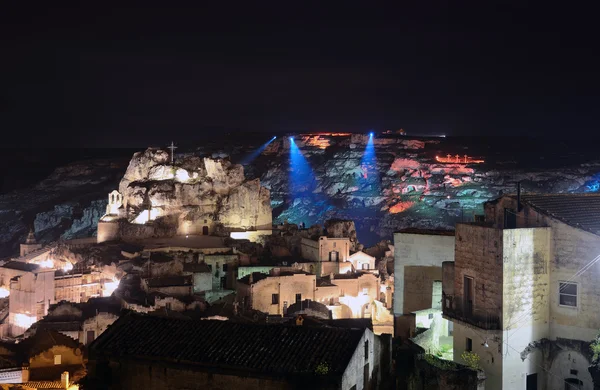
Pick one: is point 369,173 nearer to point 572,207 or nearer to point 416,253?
point 416,253

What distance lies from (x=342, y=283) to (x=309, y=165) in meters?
88.4

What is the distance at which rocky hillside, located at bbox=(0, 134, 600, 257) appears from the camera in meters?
92.9

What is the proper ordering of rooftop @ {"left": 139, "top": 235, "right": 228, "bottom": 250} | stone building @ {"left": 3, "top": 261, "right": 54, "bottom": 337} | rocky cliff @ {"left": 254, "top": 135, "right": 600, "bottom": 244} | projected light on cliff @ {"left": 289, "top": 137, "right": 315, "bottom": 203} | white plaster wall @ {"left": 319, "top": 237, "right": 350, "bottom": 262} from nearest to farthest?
stone building @ {"left": 3, "top": 261, "right": 54, "bottom": 337} → white plaster wall @ {"left": 319, "top": 237, "right": 350, "bottom": 262} → rooftop @ {"left": 139, "top": 235, "right": 228, "bottom": 250} → rocky cliff @ {"left": 254, "top": 135, "right": 600, "bottom": 244} → projected light on cliff @ {"left": 289, "top": 137, "right": 315, "bottom": 203}

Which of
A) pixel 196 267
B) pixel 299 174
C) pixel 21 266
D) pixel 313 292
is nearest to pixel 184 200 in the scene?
pixel 21 266

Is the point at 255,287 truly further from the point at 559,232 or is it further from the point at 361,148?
the point at 361,148

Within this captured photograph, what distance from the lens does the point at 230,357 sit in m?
14.1

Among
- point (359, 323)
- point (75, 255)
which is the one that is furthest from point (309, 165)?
point (359, 323)

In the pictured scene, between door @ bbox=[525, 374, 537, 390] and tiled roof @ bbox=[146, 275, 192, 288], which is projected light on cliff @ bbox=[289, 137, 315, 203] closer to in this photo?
tiled roof @ bbox=[146, 275, 192, 288]

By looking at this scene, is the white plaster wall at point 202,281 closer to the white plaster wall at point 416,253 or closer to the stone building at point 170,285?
the stone building at point 170,285

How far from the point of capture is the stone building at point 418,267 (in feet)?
76.4

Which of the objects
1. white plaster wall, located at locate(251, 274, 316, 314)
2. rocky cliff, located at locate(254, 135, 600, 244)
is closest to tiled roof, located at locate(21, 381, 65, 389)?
white plaster wall, located at locate(251, 274, 316, 314)

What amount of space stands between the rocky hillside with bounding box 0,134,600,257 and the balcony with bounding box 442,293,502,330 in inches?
2535

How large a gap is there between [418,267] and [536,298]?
7.64 m

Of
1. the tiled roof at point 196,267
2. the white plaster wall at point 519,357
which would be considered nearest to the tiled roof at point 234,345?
the white plaster wall at point 519,357
